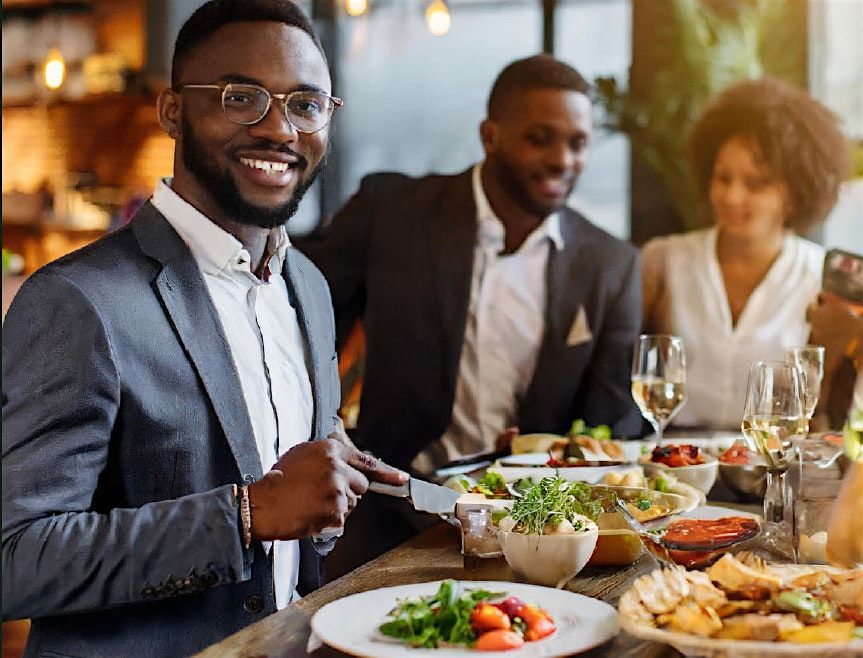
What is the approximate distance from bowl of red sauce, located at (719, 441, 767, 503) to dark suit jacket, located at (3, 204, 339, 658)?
88cm

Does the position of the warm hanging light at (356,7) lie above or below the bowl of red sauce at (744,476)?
above

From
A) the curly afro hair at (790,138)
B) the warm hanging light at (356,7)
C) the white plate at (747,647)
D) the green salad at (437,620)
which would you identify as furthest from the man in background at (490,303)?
the white plate at (747,647)

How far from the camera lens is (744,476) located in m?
2.05

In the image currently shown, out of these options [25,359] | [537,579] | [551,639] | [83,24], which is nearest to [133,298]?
[25,359]

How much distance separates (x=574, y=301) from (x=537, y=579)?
7.31 feet

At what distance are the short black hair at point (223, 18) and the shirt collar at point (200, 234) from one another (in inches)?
9.5

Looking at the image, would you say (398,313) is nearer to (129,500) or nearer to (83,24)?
(129,500)

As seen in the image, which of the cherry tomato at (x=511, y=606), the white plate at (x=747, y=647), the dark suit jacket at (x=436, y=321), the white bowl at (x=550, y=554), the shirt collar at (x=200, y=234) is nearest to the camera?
the white plate at (x=747, y=647)

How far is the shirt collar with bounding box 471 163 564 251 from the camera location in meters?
3.61

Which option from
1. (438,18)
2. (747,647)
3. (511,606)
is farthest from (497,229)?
(747,647)

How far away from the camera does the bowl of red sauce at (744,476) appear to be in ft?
6.70

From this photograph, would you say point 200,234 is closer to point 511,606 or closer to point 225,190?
point 225,190

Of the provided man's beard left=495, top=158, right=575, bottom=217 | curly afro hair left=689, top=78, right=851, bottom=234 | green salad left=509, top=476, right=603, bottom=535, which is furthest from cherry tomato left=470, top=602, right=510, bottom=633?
curly afro hair left=689, top=78, right=851, bottom=234

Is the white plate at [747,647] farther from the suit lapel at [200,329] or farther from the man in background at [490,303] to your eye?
the man in background at [490,303]
